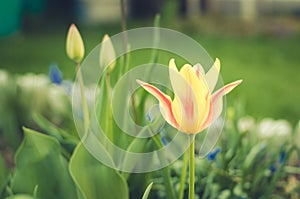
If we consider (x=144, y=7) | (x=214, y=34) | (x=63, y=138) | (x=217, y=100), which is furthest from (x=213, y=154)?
(x=144, y=7)

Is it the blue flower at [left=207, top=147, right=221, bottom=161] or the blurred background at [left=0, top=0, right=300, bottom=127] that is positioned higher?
the blue flower at [left=207, top=147, right=221, bottom=161]

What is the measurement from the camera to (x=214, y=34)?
6.61 metres

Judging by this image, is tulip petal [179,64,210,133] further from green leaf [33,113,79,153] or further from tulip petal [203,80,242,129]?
green leaf [33,113,79,153]

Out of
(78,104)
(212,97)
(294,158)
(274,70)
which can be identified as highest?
(212,97)

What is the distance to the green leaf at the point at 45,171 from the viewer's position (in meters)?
1.70

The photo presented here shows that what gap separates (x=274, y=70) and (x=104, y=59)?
3.77 metres

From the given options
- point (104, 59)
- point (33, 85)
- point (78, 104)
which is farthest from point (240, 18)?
point (104, 59)

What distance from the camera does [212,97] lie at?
1.36 meters

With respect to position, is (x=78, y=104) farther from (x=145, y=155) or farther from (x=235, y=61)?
(x=235, y=61)

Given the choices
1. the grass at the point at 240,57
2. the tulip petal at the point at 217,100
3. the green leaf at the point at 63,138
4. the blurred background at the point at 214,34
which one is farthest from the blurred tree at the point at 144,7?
the tulip petal at the point at 217,100

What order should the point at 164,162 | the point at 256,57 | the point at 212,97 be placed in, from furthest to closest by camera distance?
the point at 256,57 → the point at 164,162 → the point at 212,97

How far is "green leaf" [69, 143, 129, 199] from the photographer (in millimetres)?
1544

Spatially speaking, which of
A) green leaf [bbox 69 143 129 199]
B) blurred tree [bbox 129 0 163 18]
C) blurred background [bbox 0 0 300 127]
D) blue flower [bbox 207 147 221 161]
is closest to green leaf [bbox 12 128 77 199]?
green leaf [bbox 69 143 129 199]

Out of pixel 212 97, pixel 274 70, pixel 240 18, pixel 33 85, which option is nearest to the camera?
pixel 212 97
